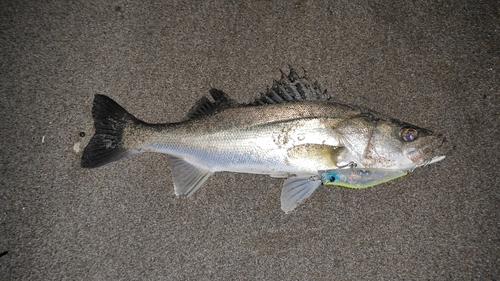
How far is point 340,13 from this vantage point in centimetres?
260

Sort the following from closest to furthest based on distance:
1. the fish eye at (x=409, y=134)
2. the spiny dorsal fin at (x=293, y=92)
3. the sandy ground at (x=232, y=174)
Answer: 1. the fish eye at (x=409, y=134)
2. the spiny dorsal fin at (x=293, y=92)
3. the sandy ground at (x=232, y=174)

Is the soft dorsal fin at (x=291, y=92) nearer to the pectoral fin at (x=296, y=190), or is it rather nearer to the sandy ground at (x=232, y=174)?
the sandy ground at (x=232, y=174)

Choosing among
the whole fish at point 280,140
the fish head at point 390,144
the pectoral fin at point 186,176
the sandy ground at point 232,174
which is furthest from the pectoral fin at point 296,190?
the pectoral fin at point 186,176

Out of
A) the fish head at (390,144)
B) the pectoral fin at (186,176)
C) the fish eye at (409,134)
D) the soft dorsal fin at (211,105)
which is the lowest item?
the pectoral fin at (186,176)

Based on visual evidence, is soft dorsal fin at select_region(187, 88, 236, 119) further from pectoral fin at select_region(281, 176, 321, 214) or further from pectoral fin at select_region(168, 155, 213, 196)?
pectoral fin at select_region(281, 176, 321, 214)

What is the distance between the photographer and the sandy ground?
230 cm

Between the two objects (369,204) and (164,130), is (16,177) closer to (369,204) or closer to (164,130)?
(164,130)

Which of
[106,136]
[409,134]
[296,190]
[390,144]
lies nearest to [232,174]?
[296,190]

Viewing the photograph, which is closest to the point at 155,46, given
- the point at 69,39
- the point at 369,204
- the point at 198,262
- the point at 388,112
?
the point at 69,39

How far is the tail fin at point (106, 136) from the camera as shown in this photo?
87.3 inches

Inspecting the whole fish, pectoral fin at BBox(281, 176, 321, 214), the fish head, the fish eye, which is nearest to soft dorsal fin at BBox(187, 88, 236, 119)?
the whole fish

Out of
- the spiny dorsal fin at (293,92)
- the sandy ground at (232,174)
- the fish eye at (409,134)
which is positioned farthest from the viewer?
the sandy ground at (232,174)

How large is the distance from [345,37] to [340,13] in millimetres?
233

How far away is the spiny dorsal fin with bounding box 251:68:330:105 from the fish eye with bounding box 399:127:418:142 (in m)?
0.57
